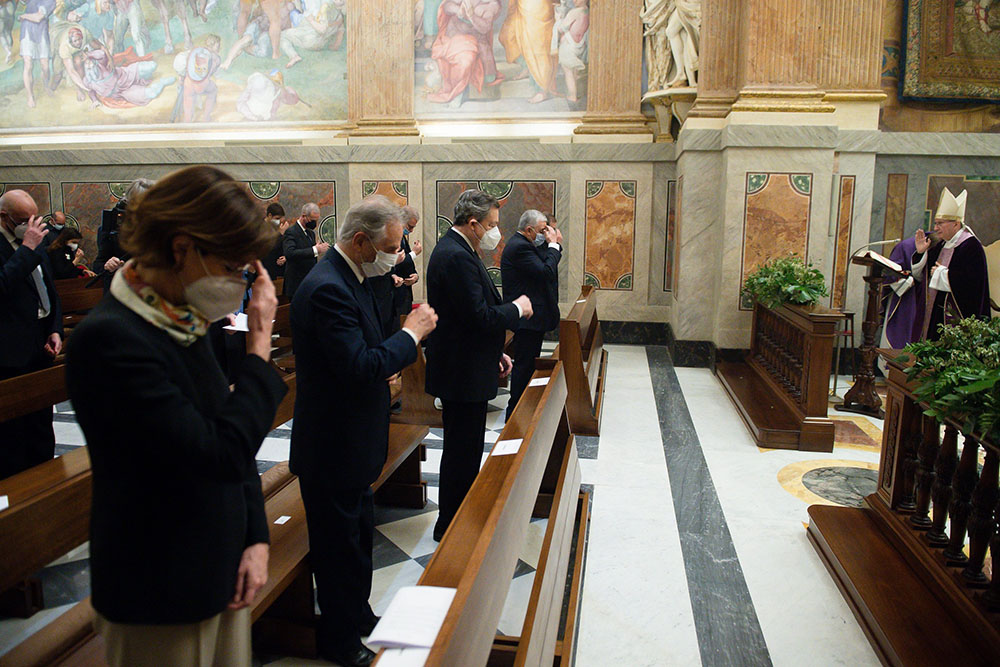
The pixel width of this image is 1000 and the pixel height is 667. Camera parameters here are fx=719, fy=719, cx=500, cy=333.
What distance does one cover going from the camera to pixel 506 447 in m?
2.41

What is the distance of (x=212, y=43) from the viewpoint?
11391mm

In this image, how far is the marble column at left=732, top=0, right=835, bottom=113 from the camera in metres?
7.40

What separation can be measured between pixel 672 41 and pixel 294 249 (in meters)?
5.49

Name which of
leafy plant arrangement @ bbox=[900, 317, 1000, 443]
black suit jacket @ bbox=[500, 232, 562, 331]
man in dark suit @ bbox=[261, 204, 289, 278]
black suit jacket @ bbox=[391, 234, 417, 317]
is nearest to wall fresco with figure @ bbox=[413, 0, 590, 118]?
man in dark suit @ bbox=[261, 204, 289, 278]

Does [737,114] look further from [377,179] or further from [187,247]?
[187,247]

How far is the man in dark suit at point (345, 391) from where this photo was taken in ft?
7.66

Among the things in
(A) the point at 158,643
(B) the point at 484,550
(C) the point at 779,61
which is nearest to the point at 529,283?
(B) the point at 484,550

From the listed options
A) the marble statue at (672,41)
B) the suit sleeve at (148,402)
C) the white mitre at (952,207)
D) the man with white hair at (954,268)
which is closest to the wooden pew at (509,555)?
the suit sleeve at (148,402)

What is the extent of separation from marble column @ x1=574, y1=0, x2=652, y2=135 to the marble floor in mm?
5363

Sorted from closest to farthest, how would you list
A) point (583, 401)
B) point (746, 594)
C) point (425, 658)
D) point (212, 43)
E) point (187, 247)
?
point (425, 658), point (187, 247), point (746, 594), point (583, 401), point (212, 43)

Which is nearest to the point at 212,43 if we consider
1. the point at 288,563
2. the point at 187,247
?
the point at 288,563

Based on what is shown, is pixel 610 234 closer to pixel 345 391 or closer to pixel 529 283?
pixel 529 283

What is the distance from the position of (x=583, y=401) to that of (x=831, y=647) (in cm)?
281

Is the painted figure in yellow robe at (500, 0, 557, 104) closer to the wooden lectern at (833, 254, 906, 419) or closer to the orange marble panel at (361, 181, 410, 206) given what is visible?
the orange marble panel at (361, 181, 410, 206)
